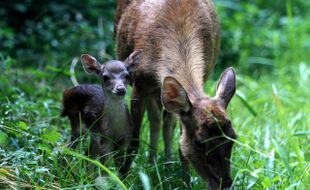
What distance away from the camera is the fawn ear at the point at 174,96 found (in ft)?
19.1

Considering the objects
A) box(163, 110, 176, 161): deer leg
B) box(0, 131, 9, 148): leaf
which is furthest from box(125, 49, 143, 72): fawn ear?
box(163, 110, 176, 161): deer leg

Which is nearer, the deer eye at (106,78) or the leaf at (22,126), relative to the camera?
the deer eye at (106,78)

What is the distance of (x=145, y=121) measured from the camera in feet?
26.8

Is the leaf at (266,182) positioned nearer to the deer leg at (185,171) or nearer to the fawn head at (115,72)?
the deer leg at (185,171)

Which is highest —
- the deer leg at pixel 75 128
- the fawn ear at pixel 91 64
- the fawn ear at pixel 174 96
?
the fawn ear at pixel 91 64

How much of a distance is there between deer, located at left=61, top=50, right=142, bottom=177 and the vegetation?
16 centimetres

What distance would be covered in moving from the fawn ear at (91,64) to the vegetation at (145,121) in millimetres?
636

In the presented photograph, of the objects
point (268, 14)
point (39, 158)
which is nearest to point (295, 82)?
point (268, 14)

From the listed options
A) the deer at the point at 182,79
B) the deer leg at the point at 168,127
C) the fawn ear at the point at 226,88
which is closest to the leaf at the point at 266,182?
the deer at the point at 182,79

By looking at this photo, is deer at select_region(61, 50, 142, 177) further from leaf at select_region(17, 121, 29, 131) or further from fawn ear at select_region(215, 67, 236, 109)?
fawn ear at select_region(215, 67, 236, 109)

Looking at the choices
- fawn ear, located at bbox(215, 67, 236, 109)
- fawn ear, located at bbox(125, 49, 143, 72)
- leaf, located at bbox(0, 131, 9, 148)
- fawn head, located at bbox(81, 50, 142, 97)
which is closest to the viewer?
leaf, located at bbox(0, 131, 9, 148)

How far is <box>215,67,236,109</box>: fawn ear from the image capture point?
5.96 m

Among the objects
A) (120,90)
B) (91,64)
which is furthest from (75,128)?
(120,90)

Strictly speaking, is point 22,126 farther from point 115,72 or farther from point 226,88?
point 226,88
